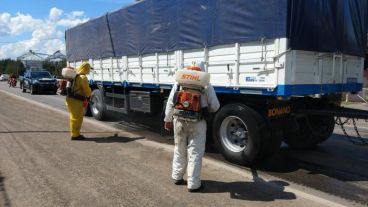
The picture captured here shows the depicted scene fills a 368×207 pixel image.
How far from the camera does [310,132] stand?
8.30 metres

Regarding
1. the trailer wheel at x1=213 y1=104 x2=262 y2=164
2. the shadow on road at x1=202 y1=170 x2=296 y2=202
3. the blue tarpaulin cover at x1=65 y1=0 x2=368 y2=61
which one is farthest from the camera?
the trailer wheel at x1=213 y1=104 x2=262 y2=164

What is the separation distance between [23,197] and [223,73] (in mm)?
3882

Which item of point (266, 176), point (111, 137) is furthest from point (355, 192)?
point (111, 137)

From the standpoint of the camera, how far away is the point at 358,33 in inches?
333

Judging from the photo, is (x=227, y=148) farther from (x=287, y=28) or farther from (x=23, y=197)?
(x=23, y=197)

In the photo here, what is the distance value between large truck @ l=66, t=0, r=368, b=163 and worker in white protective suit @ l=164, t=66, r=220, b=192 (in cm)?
123

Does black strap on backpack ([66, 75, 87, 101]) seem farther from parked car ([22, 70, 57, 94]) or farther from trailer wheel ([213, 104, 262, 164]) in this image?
parked car ([22, 70, 57, 94])

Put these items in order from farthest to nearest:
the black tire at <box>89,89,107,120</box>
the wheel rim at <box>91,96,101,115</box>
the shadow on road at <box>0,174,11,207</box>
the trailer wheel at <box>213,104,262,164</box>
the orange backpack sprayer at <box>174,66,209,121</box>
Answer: the wheel rim at <box>91,96,101,115</box> → the black tire at <box>89,89,107,120</box> → the trailer wheel at <box>213,104,262,164</box> → the orange backpack sprayer at <box>174,66,209,121</box> → the shadow on road at <box>0,174,11,207</box>

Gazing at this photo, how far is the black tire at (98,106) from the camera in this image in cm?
1249

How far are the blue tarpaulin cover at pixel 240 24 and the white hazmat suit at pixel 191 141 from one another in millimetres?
1593

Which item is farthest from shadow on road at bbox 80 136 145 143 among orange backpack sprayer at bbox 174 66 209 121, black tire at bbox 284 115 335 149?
orange backpack sprayer at bbox 174 66 209 121

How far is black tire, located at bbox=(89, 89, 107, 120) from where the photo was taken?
41.0 feet

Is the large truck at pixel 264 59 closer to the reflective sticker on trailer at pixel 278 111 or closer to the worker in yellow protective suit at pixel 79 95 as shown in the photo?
the reflective sticker on trailer at pixel 278 111

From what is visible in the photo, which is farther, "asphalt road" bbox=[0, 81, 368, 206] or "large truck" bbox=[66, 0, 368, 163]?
"large truck" bbox=[66, 0, 368, 163]
